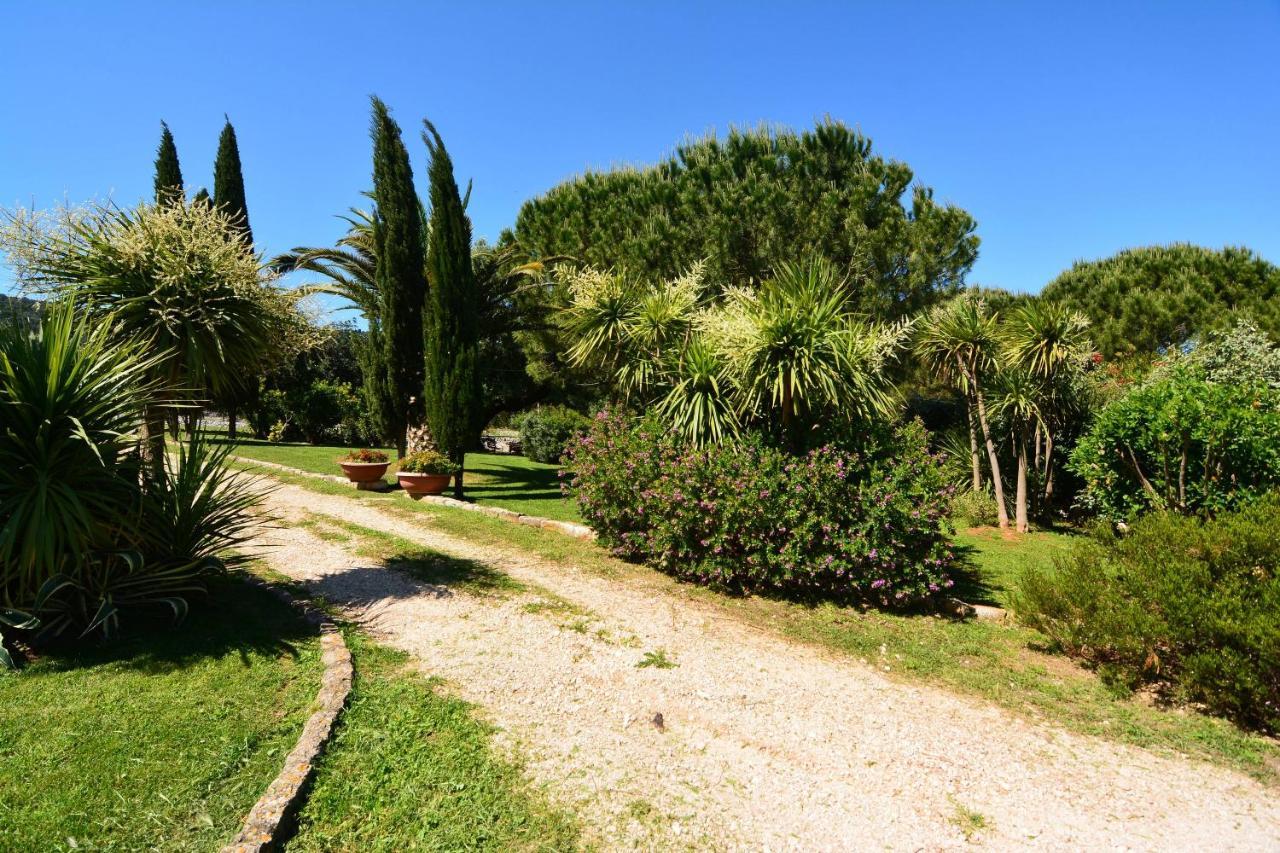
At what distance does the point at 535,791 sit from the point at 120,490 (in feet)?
14.0

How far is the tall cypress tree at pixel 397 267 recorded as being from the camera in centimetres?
1387

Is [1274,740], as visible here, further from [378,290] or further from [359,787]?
[378,290]

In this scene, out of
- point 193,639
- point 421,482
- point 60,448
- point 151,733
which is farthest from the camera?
point 421,482

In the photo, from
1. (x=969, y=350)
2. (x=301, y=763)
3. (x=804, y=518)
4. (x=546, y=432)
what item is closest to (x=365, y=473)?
(x=546, y=432)

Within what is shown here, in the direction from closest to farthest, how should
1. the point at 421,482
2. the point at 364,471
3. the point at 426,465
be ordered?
1. the point at 421,482
2. the point at 426,465
3. the point at 364,471

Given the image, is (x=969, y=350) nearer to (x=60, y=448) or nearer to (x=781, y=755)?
(x=781, y=755)

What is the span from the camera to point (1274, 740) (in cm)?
381

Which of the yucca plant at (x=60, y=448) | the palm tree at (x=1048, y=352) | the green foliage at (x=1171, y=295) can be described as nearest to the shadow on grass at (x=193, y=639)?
the yucca plant at (x=60, y=448)

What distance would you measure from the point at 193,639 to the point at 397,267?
36.4 ft

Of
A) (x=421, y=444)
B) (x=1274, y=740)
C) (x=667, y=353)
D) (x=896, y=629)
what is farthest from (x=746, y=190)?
(x=1274, y=740)

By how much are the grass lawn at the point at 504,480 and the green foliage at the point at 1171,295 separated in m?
16.1

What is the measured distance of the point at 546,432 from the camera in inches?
855

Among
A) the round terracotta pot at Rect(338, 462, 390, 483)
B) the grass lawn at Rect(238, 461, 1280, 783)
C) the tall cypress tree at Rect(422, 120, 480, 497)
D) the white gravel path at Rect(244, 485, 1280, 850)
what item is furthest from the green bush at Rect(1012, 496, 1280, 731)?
the round terracotta pot at Rect(338, 462, 390, 483)

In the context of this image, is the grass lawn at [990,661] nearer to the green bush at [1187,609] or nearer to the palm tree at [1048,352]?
the green bush at [1187,609]
